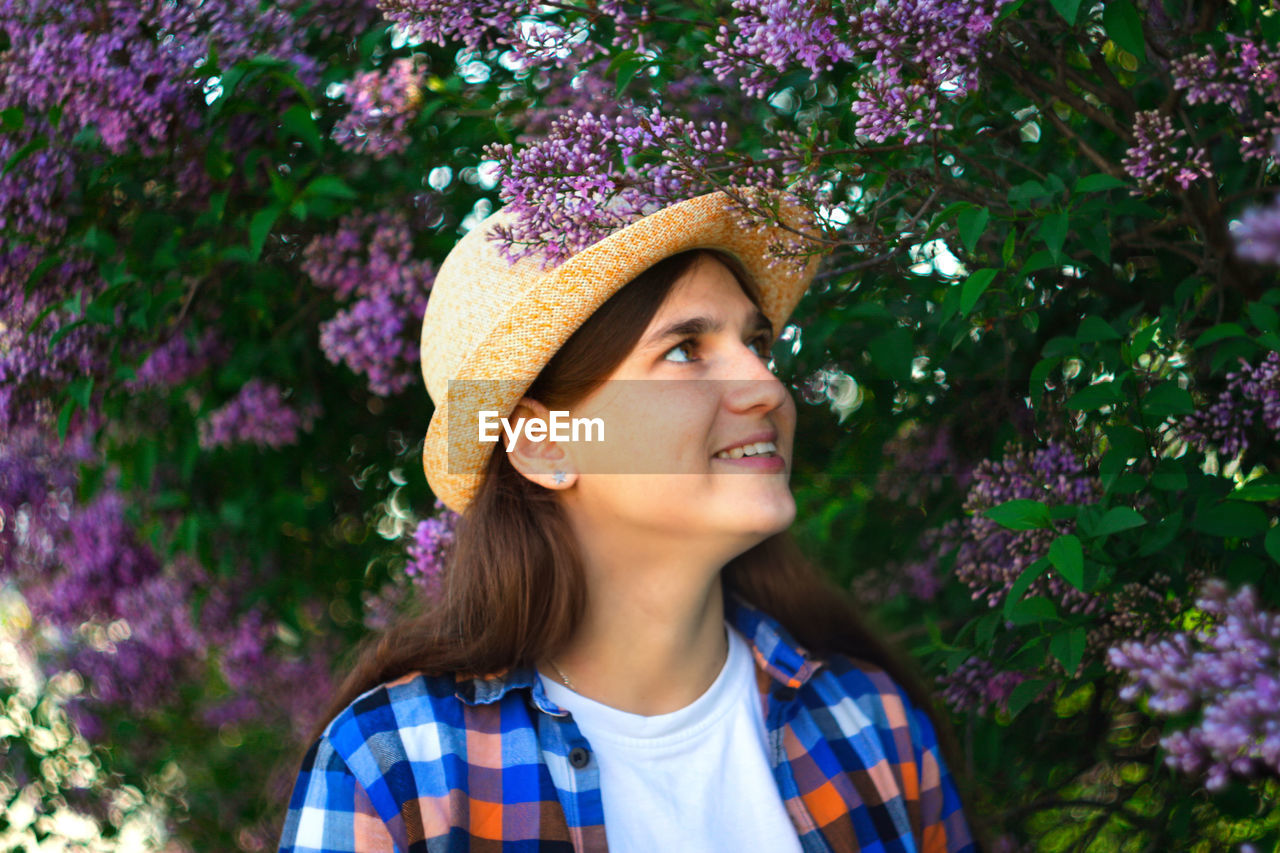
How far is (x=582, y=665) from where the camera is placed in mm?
1750

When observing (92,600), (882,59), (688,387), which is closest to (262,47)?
(688,387)

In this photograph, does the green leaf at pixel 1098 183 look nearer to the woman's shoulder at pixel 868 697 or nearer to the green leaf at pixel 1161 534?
the green leaf at pixel 1161 534

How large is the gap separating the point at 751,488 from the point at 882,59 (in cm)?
68

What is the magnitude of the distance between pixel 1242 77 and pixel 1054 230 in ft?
1.33

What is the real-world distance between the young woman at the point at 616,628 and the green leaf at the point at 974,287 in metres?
0.36

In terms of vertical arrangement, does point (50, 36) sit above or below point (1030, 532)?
above

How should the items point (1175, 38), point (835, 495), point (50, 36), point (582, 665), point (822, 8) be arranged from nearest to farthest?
point (822, 8)
point (1175, 38)
point (582, 665)
point (50, 36)
point (835, 495)

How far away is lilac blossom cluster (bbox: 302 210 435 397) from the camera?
84.5 inches

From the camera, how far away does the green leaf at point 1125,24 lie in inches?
51.6

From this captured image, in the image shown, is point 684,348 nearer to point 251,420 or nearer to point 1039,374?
point 1039,374

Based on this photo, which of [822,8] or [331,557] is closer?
[822,8]

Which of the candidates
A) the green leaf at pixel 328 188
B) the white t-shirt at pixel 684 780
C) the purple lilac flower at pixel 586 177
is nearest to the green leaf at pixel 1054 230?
the purple lilac flower at pixel 586 177

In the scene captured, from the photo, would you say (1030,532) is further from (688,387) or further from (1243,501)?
(688,387)

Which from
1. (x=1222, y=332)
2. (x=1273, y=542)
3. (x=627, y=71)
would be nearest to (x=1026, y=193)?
(x=1222, y=332)
